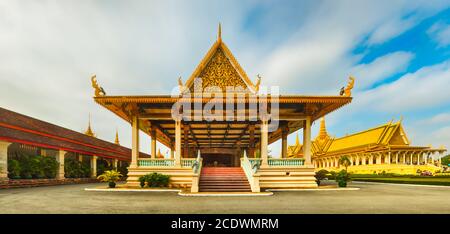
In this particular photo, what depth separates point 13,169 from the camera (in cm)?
1568

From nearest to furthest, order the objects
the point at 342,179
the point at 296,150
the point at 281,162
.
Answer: the point at 281,162
the point at 342,179
the point at 296,150

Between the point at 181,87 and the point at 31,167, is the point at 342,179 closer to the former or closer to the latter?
the point at 181,87

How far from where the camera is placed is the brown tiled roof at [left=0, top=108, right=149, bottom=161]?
15422mm

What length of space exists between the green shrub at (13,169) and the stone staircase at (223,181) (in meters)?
10.9

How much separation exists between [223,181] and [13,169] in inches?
488

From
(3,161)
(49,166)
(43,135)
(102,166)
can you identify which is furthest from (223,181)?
(102,166)

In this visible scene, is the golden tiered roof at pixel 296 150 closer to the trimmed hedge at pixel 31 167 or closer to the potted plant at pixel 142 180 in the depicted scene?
the trimmed hedge at pixel 31 167

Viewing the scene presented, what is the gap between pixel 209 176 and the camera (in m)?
14.2

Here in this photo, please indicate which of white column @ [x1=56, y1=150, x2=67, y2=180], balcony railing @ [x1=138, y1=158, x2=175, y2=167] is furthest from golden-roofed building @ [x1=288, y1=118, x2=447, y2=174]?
white column @ [x1=56, y1=150, x2=67, y2=180]

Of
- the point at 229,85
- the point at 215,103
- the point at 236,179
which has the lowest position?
the point at 236,179
